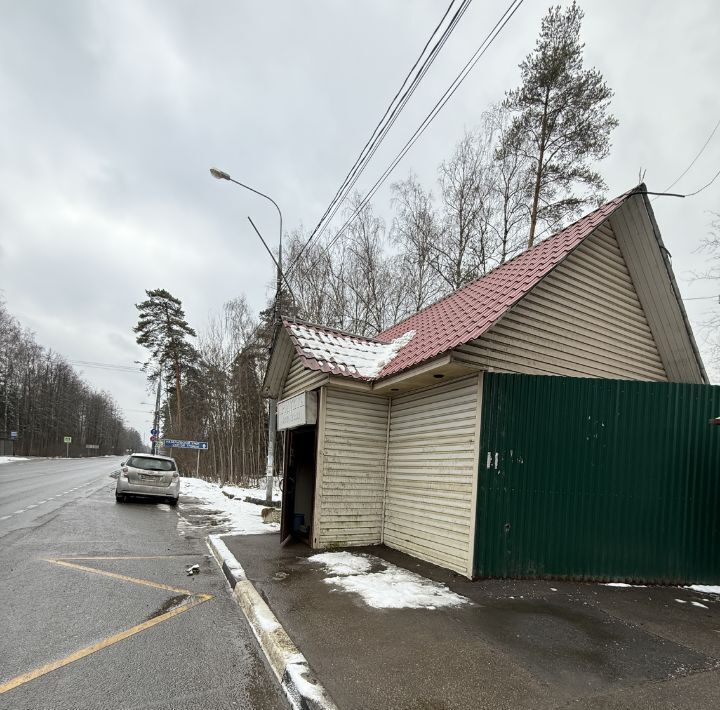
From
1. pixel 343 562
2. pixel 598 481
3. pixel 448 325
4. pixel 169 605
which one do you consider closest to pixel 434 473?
pixel 343 562

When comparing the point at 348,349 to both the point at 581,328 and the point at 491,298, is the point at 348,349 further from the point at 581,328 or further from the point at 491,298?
the point at 581,328

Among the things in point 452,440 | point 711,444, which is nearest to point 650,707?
point 452,440

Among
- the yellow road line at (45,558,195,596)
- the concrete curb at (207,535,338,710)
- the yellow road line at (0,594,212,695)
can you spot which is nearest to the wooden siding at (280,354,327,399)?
the concrete curb at (207,535,338,710)

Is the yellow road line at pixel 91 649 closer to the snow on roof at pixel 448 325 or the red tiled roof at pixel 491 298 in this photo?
the snow on roof at pixel 448 325

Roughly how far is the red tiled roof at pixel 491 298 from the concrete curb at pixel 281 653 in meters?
3.58

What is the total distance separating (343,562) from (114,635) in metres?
3.49

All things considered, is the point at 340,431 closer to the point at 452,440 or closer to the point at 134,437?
the point at 452,440

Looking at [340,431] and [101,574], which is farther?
[340,431]

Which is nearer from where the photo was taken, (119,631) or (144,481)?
(119,631)

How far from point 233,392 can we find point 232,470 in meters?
4.76

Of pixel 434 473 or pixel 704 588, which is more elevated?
pixel 434 473

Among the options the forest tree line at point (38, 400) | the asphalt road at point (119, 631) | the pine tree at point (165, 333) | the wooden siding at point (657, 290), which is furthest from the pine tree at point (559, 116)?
the forest tree line at point (38, 400)

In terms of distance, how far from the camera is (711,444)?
656 centimetres

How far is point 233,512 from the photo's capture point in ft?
44.7
